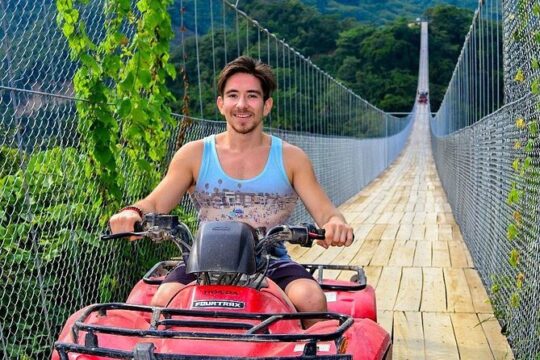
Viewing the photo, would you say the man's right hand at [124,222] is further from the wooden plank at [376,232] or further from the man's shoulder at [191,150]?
the wooden plank at [376,232]

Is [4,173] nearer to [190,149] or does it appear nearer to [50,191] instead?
[50,191]

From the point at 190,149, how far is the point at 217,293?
957mm

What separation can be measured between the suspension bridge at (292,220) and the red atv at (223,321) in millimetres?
1068

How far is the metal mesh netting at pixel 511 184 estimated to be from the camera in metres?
3.93

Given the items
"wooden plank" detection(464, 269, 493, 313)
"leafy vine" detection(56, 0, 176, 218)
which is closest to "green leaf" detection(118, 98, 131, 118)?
"leafy vine" detection(56, 0, 176, 218)

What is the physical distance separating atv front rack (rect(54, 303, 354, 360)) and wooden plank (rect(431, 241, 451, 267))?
5.44 meters

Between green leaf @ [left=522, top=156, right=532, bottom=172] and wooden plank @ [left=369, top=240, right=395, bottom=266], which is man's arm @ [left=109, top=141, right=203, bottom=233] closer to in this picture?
green leaf @ [left=522, top=156, right=532, bottom=172]

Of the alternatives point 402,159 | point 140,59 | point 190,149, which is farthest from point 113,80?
point 402,159

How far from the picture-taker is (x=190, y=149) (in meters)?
3.34

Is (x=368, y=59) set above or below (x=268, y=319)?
above

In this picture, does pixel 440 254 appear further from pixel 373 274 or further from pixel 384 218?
pixel 384 218

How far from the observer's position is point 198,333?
2.22 metres

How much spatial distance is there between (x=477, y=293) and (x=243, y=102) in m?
3.68

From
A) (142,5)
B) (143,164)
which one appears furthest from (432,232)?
(142,5)
